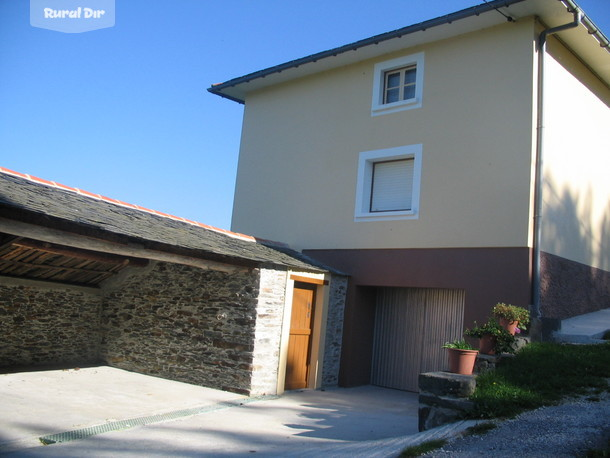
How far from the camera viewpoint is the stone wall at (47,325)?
1024 cm

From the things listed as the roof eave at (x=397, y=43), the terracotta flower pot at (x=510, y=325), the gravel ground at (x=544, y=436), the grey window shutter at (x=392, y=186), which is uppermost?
the roof eave at (x=397, y=43)

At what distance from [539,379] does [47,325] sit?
883 centimetres

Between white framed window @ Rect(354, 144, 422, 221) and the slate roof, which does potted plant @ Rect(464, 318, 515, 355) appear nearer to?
white framed window @ Rect(354, 144, 422, 221)

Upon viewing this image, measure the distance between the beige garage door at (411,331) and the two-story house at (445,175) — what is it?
27mm

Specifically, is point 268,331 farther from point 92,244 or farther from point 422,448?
point 422,448

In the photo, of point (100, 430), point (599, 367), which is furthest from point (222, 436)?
point (599, 367)

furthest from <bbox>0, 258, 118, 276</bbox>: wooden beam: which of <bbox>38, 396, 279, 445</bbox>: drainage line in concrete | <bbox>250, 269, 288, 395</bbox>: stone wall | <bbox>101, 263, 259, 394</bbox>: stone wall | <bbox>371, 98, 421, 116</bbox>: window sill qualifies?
<bbox>371, 98, 421, 116</bbox>: window sill

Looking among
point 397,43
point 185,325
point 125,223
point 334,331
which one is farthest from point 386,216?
point 125,223

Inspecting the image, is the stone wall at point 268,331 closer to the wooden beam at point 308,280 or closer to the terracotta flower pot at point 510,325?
the wooden beam at point 308,280

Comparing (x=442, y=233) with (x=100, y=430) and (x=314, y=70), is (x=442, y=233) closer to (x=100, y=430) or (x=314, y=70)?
(x=314, y=70)

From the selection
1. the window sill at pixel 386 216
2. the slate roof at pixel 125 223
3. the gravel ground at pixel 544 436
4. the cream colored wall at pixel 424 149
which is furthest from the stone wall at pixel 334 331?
the gravel ground at pixel 544 436

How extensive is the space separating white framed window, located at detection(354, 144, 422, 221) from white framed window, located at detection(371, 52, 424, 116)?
34.9 inches

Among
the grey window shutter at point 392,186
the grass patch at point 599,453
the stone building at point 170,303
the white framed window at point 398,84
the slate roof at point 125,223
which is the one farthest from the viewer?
the white framed window at point 398,84

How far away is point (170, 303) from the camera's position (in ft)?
33.6
